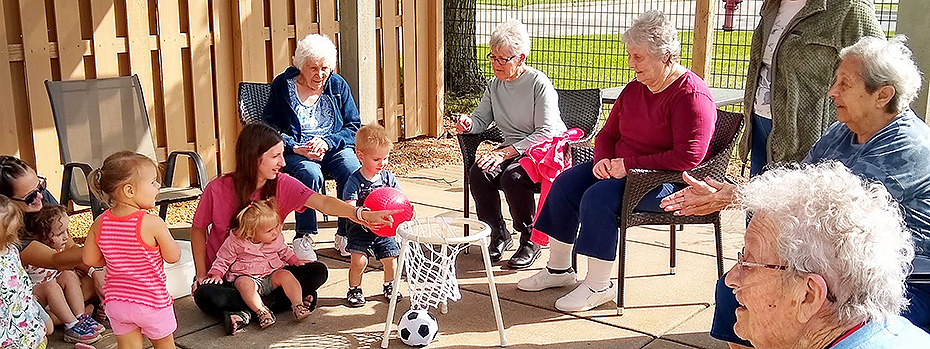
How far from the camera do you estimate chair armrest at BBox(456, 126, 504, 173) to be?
5.06 meters

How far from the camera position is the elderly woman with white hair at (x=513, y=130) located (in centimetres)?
481

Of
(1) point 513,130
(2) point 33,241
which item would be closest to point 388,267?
(1) point 513,130

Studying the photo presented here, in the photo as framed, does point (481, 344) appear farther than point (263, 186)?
No

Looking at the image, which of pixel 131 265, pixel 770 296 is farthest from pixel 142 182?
pixel 770 296

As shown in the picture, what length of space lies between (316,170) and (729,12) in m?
4.64

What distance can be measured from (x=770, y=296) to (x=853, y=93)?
1240 mm

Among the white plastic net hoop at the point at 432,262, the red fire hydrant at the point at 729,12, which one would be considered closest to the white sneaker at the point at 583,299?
the white plastic net hoop at the point at 432,262

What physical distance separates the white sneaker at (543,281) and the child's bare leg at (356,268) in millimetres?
768

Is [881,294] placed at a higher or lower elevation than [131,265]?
higher

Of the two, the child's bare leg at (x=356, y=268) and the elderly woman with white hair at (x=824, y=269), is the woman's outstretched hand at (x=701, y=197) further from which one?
the child's bare leg at (x=356, y=268)

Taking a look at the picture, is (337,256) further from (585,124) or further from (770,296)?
(770,296)

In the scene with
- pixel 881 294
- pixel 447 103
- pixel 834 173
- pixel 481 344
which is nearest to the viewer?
pixel 881 294

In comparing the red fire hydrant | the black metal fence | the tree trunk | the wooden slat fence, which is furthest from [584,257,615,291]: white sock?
the tree trunk

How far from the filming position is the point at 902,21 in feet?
13.3
